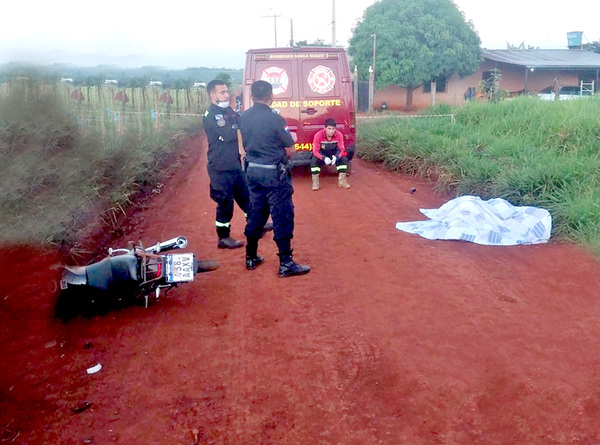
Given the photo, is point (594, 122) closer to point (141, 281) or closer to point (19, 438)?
point (141, 281)

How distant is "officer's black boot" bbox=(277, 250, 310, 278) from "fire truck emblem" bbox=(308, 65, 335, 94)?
535cm

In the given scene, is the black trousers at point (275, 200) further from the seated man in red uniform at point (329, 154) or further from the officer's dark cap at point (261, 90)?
the seated man in red uniform at point (329, 154)

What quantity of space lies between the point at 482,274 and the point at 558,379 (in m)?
2.00

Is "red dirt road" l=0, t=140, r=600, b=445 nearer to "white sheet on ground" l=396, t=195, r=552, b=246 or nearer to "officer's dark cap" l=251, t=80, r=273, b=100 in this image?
"white sheet on ground" l=396, t=195, r=552, b=246

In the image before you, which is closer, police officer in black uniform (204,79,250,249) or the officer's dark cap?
the officer's dark cap

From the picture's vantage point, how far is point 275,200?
5566 mm

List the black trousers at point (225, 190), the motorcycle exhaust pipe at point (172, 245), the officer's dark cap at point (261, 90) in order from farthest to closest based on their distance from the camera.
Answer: the black trousers at point (225, 190) → the officer's dark cap at point (261, 90) → the motorcycle exhaust pipe at point (172, 245)

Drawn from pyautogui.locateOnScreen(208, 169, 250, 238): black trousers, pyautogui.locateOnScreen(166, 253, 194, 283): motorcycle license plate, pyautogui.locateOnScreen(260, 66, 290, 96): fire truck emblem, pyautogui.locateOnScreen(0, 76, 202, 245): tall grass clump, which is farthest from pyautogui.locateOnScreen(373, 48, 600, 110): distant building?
A: pyautogui.locateOnScreen(166, 253, 194, 283): motorcycle license plate

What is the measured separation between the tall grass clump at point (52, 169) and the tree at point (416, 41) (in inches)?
918

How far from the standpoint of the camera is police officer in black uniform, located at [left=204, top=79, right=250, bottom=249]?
20.5ft

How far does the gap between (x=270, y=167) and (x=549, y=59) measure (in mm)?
32156

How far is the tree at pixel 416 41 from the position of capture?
2998cm

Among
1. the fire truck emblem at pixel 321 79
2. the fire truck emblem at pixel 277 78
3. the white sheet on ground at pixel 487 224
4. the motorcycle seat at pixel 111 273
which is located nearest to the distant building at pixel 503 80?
the fire truck emblem at pixel 321 79

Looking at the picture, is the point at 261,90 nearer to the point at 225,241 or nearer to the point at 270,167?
the point at 270,167
